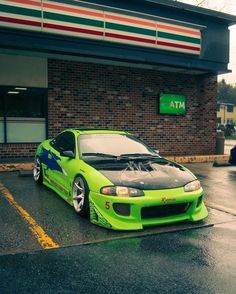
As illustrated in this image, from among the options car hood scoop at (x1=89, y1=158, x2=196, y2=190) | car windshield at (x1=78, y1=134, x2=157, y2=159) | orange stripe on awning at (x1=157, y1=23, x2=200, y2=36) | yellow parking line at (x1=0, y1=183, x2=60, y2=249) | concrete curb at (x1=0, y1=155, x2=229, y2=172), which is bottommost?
yellow parking line at (x1=0, y1=183, x2=60, y2=249)

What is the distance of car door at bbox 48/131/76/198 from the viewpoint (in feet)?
18.6

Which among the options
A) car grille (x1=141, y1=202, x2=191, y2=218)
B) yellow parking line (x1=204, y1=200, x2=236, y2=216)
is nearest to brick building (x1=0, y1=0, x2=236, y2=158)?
yellow parking line (x1=204, y1=200, x2=236, y2=216)

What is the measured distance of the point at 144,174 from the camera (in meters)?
4.90

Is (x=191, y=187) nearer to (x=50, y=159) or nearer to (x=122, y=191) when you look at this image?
(x=122, y=191)

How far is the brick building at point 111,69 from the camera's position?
968 cm

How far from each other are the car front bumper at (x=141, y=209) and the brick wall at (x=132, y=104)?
6916 millimetres

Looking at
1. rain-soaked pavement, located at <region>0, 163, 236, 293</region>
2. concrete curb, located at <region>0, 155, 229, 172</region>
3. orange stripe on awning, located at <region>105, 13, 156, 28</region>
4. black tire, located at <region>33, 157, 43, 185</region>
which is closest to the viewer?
rain-soaked pavement, located at <region>0, 163, 236, 293</region>

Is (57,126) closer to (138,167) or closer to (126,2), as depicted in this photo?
(126,2)

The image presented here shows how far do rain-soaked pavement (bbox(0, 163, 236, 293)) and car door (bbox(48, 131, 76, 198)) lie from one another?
48 cm

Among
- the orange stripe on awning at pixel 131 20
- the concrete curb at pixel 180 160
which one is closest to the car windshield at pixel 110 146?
the concrete curb at pixel 180 160

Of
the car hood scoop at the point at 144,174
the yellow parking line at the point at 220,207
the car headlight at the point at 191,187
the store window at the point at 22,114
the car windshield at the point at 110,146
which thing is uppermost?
the store window at the point at 22,114

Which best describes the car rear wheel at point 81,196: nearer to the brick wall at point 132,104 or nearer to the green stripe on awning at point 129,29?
the brick wall at point 132,104

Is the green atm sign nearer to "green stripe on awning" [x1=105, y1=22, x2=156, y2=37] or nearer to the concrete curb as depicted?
the concrete curb

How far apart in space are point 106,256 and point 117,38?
8342 millimetres
